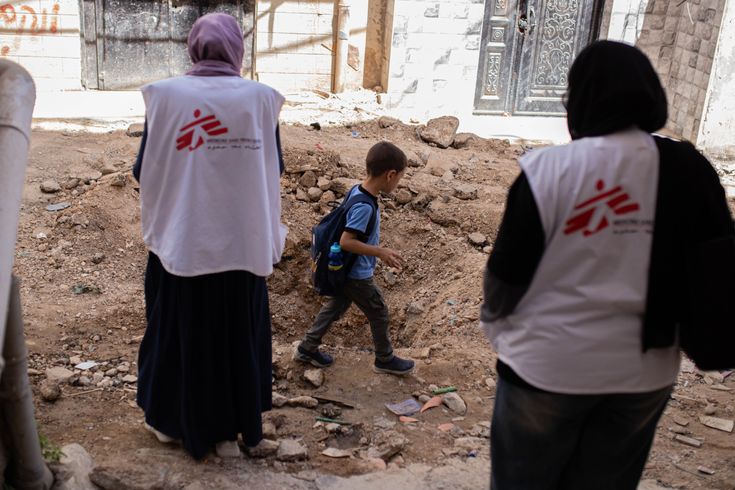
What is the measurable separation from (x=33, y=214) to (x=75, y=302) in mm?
1498

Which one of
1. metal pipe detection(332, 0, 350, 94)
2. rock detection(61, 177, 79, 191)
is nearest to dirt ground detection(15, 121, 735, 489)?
rock detection(61, 177, 79, 191)

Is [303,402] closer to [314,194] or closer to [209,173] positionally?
[209,173]

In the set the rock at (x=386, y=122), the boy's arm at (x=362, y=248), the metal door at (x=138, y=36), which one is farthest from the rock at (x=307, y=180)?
the metal door at (x=138, y=36)

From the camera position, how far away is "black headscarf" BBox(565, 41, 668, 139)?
2178 millimetres

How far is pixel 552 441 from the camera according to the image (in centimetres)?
236

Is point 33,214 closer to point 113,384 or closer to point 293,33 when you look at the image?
point 113,384

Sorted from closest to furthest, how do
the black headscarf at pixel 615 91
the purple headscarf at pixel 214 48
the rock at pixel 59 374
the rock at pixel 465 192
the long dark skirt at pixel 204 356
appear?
the black headscarf at pixel 615 91 < the purple headscarf at pixel 214 48 < the long dark skirt at pixel 204 356 < the rock at pixel 59 374 < the rock at pixel 465 192

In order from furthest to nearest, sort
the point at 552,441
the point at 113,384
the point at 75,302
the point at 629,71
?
the point at 75,302
the point at 113,384
the point at 552,441
the point at 629,71

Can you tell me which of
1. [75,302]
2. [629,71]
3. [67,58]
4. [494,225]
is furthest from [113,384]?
[67,58]

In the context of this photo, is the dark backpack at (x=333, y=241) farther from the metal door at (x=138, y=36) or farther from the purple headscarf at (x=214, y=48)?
the metal door at (x=138, y=36)

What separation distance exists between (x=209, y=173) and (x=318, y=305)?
9.75 feet

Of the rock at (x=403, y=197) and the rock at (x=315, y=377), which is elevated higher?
the rock at (x=403, y=197)

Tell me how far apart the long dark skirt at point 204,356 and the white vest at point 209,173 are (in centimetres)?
12

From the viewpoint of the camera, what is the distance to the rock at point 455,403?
4.23m
